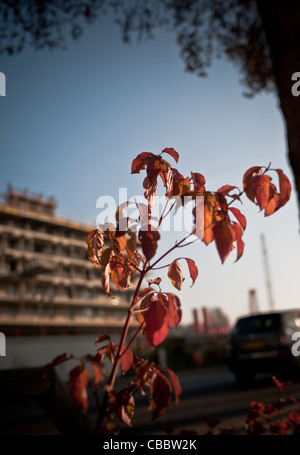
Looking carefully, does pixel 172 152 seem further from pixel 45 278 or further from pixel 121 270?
pixel 45 278

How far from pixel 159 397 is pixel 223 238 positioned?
0.34m

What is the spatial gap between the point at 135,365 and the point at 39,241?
43996mm

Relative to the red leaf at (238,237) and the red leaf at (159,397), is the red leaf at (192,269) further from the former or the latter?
the red leaf at (159,397)

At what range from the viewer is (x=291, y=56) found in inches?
58.1

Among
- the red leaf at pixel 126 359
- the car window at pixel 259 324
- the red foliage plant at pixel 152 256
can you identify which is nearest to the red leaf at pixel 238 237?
the red foliage plant at pixel 152 256

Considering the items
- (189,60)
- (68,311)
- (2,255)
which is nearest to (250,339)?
(189,60)

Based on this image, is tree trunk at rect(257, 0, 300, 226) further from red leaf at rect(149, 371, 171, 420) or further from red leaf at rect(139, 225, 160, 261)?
red leaf at rect(149, 371, 171, 420)

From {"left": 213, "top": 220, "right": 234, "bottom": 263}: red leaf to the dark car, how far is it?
584 centimetres

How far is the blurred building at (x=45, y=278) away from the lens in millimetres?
37719

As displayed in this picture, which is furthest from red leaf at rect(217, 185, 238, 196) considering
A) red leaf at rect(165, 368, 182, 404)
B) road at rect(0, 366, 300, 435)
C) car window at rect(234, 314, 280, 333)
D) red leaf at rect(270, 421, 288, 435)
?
car window at rect(234, 314, 280, 333)

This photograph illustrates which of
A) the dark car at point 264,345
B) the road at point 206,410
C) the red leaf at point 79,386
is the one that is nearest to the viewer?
the red leaf at point 79,386

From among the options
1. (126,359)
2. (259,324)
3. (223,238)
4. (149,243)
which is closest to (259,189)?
(223,238)

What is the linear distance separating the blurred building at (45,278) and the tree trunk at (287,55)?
3513 cm
